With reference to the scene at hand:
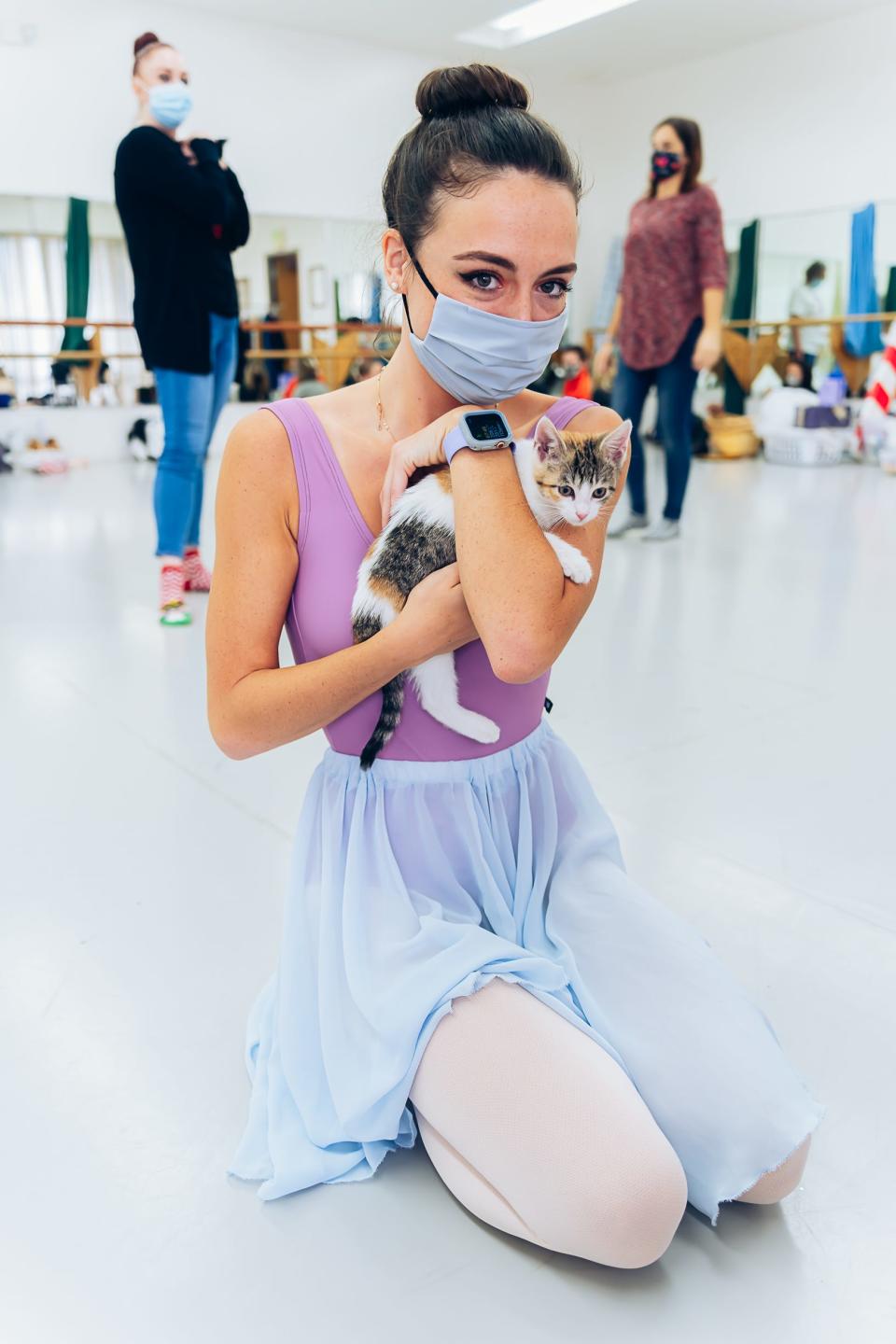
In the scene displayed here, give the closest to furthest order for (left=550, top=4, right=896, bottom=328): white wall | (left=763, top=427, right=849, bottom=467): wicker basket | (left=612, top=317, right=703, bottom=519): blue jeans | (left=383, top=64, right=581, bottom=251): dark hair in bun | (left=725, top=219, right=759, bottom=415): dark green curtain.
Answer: (left=383, top=64, right=581, bottom=251): dark hair in bun → (left=612, top=317, right=703, bottom=519): blue jeans → (left=763, top=427, right=849, bottom=467): wicker basket → (left=550, top=4, right=896, bottom=328): white wall → (left=725, top=219, right=759, bottom=415): dark green curtain

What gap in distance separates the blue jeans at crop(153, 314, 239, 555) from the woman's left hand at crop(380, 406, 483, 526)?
217cm

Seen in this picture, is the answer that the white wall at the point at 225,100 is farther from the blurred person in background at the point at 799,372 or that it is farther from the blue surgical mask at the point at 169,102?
the blue surgical mask at the point at 169,102

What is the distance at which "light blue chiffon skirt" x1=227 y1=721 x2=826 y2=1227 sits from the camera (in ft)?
3.24

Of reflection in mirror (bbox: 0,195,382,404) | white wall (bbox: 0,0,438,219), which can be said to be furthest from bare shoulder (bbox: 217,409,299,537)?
white wall (bbox: 0,0,438,219)

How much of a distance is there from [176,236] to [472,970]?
2549 mm

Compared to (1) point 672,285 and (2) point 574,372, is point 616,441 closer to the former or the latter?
(1) point 672,285

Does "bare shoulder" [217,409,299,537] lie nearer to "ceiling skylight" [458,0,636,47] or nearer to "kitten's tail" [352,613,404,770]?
"kitten's tail" [352,613,404,770]

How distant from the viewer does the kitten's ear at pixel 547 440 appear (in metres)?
0.99

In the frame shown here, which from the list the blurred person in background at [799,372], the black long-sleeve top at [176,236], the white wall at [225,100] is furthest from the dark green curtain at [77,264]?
the blurred person in background at [799,372]

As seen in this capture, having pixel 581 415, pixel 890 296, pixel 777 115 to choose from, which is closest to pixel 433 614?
pixel 581 415

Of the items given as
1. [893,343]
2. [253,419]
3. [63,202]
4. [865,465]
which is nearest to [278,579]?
[253,419]

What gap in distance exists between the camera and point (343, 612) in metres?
1.05

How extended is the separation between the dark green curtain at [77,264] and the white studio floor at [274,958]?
208 inches

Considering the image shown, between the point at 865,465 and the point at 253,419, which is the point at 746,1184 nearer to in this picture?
the point at 253,419
